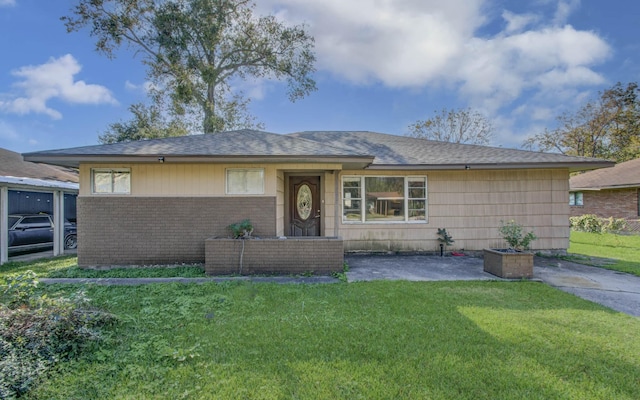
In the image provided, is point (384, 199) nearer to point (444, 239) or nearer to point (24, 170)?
point (444, 239)

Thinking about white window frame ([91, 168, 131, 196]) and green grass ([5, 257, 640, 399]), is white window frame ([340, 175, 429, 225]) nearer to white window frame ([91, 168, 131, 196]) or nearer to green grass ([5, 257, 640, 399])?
green grass ([5, 257, 640, 399])

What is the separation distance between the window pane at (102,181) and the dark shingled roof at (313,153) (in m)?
0.46

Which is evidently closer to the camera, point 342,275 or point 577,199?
point 342,275

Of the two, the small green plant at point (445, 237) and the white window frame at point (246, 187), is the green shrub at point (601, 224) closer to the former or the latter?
the small green plant at point (445, 237)

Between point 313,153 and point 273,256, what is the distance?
2334mm

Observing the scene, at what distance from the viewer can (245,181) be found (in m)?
6.96

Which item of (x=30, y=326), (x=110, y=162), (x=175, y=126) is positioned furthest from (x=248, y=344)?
(x=175, y=126)

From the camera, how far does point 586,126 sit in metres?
26.2

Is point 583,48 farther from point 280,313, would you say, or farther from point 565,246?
point 280,313

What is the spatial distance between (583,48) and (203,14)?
68.3 ft

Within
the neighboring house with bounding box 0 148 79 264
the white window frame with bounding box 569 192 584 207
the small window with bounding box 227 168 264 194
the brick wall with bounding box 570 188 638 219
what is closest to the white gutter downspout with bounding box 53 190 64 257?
the neighboring house with bounding box 0 148 79 264

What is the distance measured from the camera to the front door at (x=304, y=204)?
8562mm

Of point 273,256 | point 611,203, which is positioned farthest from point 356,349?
point 611,203

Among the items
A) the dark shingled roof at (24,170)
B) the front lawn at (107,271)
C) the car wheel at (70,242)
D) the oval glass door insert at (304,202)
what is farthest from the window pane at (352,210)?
the dark shingled roof at (24,170)
